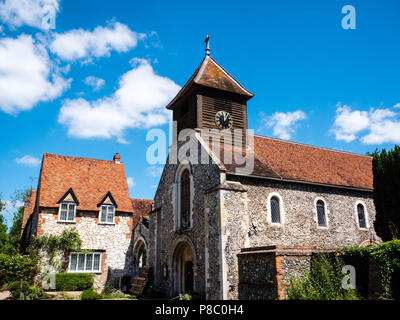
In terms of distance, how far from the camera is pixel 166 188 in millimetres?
22484

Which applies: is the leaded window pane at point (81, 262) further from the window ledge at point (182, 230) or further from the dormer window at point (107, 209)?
the window ledge at point (182, 230)

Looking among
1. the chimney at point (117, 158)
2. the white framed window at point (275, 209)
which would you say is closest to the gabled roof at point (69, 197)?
the chimney at point (117, 158)

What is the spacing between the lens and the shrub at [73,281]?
2200 centimetres

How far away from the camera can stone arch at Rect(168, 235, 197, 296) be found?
18.7 meters

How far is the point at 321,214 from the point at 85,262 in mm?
17229

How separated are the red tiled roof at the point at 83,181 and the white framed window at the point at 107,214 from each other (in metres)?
0.50

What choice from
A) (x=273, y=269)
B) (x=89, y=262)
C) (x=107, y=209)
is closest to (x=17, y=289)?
(x=89, y=262)

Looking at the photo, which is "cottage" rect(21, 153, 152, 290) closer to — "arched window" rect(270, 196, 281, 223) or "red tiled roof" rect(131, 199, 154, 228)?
"red tiled roof" rect(131, 199, 154, 228)

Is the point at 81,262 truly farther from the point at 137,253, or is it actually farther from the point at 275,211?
the point at 275,211

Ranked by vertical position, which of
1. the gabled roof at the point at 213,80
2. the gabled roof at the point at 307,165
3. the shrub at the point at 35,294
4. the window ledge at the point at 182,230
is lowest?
the shrub at the point at 35,294

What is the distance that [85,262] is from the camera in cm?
2436
